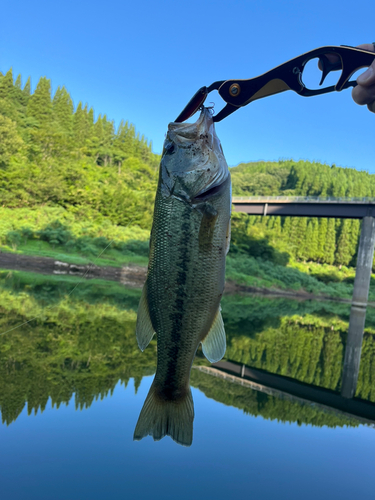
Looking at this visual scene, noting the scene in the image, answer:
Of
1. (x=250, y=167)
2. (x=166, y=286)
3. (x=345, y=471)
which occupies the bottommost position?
(x=345, y=471)

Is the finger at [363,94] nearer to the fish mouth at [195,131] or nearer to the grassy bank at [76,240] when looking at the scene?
the fish mouth at [195,131]

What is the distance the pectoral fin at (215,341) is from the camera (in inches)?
85.8

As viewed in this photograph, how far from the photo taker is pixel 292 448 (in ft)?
16.5

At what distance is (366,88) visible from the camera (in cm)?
295

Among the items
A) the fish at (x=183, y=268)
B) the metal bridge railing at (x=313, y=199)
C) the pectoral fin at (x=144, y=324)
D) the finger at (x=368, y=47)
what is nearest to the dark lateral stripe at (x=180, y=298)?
the fish at (x=183, y=268)

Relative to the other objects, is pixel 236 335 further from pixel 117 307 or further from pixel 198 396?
pixel 198 396

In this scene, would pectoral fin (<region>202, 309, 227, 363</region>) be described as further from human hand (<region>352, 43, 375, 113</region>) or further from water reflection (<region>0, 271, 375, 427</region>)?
water reflection (<region>0, 271, 375, 427</region>)

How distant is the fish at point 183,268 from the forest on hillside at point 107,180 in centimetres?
2816

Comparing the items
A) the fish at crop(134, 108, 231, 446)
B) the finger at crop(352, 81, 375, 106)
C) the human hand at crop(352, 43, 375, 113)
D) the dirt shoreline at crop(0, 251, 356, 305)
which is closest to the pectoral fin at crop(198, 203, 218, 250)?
the fish at crop(134, 108, 231, 446)

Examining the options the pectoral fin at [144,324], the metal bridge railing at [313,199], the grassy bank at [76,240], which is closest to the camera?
the pectoral fin at [144,324]

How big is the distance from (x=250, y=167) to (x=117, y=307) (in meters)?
126

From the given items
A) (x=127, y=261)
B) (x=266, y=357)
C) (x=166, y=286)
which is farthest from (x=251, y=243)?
(x=166, y=286)

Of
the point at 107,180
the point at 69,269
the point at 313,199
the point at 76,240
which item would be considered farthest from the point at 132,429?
the point at 313,199

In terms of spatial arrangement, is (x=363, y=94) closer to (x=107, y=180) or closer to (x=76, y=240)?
(x=76, y=240)
